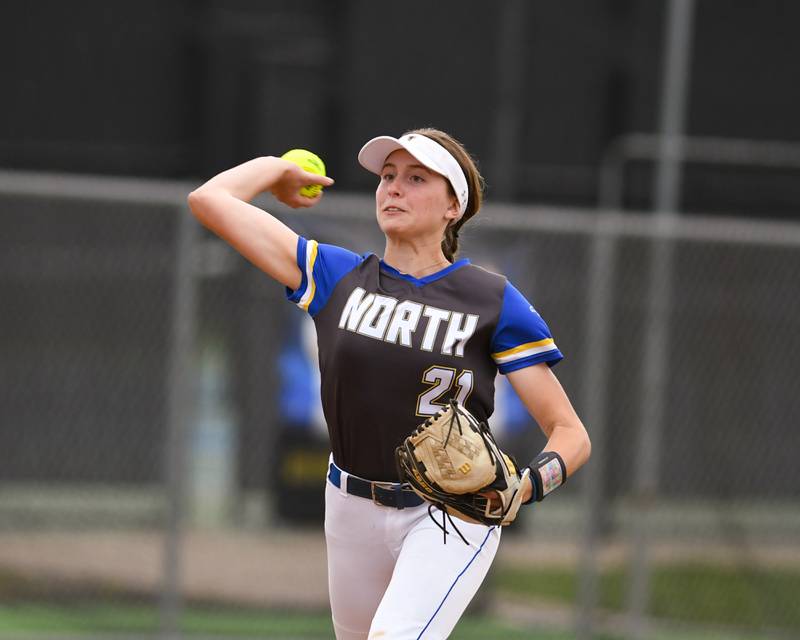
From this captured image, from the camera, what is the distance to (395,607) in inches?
175

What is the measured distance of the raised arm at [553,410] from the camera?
466 centimetres

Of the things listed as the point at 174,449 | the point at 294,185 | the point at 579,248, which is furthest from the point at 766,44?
the point at 294,185

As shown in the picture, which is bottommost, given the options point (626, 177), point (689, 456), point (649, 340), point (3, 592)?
point (3, 592)

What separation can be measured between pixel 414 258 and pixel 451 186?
9.8 inches

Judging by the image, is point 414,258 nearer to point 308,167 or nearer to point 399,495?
point 308,167

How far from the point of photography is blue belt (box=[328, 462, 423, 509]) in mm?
4625

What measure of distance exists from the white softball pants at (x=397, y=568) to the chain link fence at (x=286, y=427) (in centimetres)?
380

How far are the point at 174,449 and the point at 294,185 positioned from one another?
3971mm

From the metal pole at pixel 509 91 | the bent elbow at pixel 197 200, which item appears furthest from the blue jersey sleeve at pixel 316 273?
the metal pole at pixel 509 91

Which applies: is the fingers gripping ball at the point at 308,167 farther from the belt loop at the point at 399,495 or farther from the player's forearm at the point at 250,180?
the belt loop at the point at 399,495

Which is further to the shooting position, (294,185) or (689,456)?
(689,456)

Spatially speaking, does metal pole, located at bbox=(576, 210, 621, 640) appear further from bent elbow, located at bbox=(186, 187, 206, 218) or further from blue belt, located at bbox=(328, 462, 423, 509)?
bent elbow, located at bbox=(186, 187, 206, 218)

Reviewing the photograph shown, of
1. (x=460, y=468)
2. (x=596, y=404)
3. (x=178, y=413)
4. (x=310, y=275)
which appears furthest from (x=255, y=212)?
(x=596, y=404)

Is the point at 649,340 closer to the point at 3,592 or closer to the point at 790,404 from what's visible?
the point at 790,404
